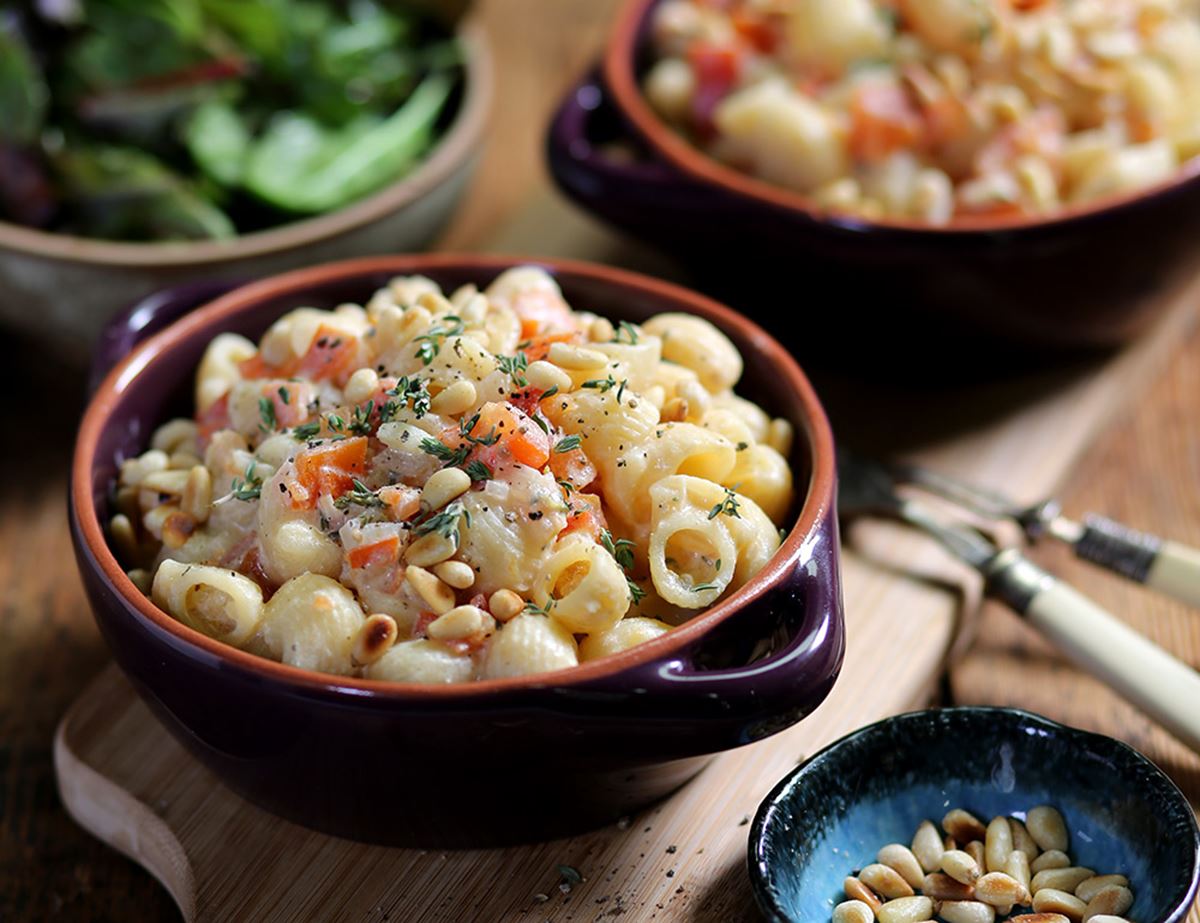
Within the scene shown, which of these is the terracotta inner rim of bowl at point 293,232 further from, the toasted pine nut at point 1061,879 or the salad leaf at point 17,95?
the toasted pine nut at point 1061,879

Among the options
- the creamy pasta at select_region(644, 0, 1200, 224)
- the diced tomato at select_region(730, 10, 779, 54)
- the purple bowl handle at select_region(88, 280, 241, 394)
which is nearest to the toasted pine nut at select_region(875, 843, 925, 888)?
the creamy pasta at select_region(644, 0, 1200, 224)

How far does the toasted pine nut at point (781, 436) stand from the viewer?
1833mm

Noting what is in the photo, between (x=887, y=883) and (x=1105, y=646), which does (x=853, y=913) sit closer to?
(x=887, y=883)

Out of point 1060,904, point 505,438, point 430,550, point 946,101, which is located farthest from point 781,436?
point 946,101

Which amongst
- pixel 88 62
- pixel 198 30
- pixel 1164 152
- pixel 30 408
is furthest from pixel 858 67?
pixel 30 408

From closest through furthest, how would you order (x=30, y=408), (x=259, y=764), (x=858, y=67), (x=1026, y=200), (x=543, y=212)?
1. (x=259, y=764)
2. (x=1026, y=200)
3. (x=858, y=67)
4. (x=30, y=408)
5. (x=543, y=212)

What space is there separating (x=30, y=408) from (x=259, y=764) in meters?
1.38

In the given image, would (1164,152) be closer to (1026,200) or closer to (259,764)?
(1026,200)

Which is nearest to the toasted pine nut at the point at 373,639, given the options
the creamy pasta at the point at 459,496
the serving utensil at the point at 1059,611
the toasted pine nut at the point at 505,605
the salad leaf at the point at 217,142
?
the creamy pasta at the point at 459,496

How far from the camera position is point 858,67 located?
2.49 m

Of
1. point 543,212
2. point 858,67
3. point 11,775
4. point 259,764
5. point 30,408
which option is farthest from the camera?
point 543,212

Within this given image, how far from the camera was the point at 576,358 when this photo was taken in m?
1.68

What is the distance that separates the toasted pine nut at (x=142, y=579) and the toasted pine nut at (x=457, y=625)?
1.31ft

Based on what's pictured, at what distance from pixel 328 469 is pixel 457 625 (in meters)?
0.25
